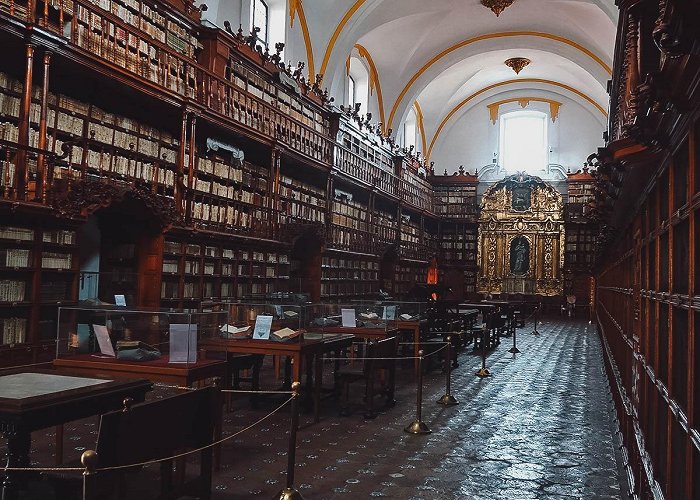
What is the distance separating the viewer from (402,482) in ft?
15.0

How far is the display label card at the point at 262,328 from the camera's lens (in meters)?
A: 6.16

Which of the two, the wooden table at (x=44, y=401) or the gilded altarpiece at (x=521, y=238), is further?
the gilded altarpiece at (x=521, y=238)

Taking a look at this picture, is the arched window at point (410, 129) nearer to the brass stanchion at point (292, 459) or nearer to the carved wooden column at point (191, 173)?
the carved wooden column at point (191, 173)

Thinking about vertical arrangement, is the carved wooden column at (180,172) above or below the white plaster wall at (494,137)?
below

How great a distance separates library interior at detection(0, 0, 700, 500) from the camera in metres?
3.31

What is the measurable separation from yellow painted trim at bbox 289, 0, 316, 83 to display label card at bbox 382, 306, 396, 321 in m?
9.77

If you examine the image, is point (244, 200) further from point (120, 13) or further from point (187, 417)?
point (187, 417)

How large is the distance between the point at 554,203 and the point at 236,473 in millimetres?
26700

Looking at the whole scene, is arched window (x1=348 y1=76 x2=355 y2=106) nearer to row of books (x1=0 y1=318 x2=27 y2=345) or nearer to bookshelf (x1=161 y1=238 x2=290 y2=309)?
bookshelf (x1=161 y1=238 x2=290 y2=309)

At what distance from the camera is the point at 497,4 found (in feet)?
68.0

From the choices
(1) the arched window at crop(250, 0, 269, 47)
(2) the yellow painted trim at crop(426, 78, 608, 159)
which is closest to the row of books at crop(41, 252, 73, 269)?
(1) the arched window at crop(250, 0, 269, 47)

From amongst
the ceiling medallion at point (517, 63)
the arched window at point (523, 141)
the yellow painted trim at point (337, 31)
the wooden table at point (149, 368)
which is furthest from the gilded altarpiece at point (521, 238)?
the wooden table at point (149, 368)

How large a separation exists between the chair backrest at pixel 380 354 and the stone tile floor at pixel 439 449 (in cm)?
51

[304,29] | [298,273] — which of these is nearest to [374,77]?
[304,29]
